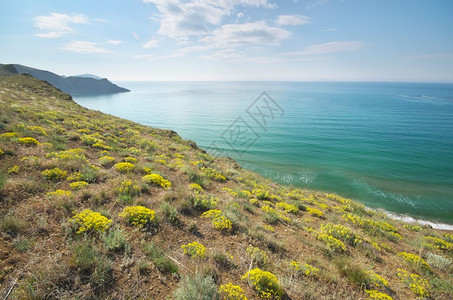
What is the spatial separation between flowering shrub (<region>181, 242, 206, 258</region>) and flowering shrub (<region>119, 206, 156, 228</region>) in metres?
1.39

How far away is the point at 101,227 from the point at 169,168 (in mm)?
6758

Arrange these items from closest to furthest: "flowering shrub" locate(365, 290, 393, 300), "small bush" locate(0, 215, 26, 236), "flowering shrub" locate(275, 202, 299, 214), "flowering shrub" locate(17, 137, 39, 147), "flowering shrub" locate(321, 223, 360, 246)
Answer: "small bush" locate(0, 215, 26, 236) < "flowering shrub" locate(365, 290, 393, 300) < "flowering shrub" locate(321, 223, 360, 246) < "flowering shrub" locate(17, 137, 39, 147) < "flowering shrub" locate(275, 202, 299, 214)

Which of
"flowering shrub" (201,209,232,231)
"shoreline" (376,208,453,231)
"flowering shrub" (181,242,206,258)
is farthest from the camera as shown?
"shoreline" (376,208,453,231)

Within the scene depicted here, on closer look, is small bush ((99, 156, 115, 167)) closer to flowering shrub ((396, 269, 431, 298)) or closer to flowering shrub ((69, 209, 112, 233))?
flowering shrub ((69, 209, 112, 233))

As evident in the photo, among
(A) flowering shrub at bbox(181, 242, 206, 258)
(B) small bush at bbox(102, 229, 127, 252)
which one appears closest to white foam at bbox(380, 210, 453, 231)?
(A) flowering shrub at bbox(181, 242, 206, 258)

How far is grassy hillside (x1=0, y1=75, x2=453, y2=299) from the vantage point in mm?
3680

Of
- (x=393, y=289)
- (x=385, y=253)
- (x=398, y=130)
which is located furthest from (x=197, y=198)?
(x=398, y=130)

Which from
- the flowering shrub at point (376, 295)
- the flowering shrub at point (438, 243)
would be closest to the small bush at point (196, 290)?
the flowering shrub at point (376, 295)

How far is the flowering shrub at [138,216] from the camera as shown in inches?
218

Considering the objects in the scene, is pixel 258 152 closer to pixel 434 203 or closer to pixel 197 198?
pixel 434 203

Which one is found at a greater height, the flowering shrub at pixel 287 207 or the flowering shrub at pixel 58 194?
the flowering shrub at pixel 58 194

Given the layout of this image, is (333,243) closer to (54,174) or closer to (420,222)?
(54,174)

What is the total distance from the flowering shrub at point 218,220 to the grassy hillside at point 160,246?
0.15 feet

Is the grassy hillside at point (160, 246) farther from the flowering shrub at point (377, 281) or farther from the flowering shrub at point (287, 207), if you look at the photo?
the flowering shrub at point (287, 207)
